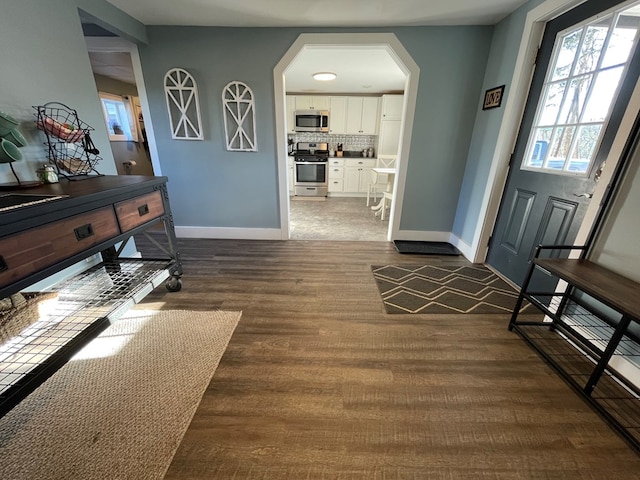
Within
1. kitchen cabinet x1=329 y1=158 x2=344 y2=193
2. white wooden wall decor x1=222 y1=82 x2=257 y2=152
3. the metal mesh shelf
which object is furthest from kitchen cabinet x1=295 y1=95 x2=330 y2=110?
the metal mesh shelf

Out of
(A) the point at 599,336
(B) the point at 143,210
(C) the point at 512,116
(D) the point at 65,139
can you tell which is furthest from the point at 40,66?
(A) the point at 599,336

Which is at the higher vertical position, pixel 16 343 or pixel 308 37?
pixel 308 37

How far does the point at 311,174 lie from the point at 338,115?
1.42 m

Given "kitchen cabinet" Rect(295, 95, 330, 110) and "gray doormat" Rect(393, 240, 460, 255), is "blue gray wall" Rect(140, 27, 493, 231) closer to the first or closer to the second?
"gray doormat" Rect(393, 240, 460, 255)

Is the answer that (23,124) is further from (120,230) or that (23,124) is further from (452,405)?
(452,405)

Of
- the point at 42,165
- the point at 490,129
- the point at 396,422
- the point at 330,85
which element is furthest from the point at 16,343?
the point at 330,85

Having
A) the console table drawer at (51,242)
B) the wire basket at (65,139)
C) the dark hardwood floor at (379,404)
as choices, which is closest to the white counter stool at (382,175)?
the dark hardwood floor at (379,404)

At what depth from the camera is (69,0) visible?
1.77 metres

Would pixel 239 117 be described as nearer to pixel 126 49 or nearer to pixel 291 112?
pixel 126 49

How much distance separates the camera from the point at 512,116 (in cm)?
219

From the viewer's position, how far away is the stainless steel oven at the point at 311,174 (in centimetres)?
564

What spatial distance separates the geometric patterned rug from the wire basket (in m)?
2.42

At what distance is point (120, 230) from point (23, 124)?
0.93m

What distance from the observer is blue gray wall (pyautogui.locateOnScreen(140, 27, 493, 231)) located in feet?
8.31
